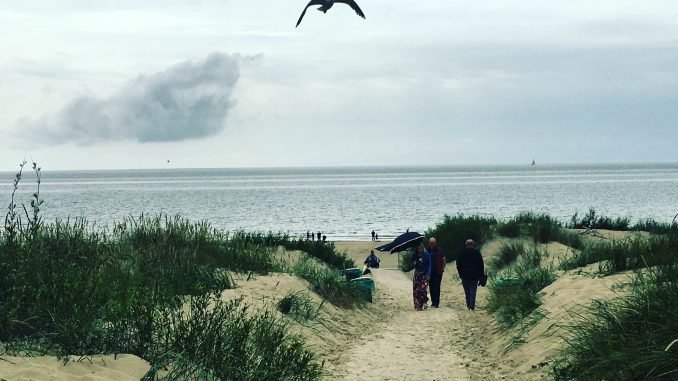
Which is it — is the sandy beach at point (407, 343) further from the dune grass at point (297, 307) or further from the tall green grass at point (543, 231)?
the tall green grass at point (543, 231)

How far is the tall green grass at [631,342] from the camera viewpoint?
6773mm

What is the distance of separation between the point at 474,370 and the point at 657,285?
280 centimetres

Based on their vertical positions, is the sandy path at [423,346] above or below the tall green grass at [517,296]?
below

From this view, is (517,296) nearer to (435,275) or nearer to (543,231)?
(435,275)

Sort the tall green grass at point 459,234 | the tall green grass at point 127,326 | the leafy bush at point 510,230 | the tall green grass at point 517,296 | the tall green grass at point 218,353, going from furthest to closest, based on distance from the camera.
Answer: the tall green grass at point 459,234, the leafy bush at point 510,230, the tall green grass at point 517,296, the tall green grass at point 127,326, the tall green grass at point 218,353

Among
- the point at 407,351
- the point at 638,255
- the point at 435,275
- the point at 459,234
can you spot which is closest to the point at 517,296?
the point at 638,255

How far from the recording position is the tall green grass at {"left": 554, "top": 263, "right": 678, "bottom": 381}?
6773 millimetres

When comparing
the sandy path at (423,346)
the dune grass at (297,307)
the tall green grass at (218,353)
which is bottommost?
the sandy path at (423,346)

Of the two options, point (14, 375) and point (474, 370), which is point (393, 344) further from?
point (14, 375)

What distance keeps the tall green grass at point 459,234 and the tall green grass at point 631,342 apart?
614 inches

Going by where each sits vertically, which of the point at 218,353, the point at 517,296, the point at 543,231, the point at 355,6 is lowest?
the point at 517,296

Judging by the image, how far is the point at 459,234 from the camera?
24906 mm

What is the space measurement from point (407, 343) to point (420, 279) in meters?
4.05

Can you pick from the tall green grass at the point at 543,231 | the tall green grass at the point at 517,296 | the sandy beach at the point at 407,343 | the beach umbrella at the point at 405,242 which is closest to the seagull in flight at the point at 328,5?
the sandy beach at the point at 407,343
